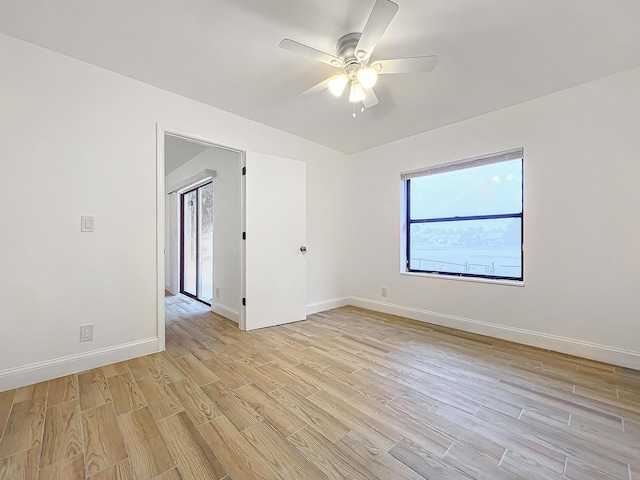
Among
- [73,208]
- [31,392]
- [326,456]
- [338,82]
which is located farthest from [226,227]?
[326,456]

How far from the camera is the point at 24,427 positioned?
4.99 feet

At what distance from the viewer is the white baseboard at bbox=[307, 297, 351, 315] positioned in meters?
3.92

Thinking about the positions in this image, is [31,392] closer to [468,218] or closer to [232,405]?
[232,405]

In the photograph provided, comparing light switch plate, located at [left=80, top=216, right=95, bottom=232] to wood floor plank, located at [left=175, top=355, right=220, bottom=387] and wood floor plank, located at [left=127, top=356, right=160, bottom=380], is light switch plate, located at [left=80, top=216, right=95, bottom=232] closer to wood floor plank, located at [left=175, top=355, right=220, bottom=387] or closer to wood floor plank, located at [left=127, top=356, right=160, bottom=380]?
wood floor plank, located at [left=127, top=356, right=160, bottom=380]

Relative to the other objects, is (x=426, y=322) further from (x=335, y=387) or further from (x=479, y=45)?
(x=479, y=45)

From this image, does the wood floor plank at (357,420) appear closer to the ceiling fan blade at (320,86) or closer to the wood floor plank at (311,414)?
the wood floor plank at (311,414)

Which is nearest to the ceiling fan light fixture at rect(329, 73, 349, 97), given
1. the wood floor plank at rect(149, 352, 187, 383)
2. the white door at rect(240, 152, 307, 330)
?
the white door at rect(240, 152, 307, 330)

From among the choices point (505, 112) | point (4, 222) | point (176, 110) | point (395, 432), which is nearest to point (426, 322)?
point (395, 432)

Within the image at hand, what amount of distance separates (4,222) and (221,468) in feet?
7.48

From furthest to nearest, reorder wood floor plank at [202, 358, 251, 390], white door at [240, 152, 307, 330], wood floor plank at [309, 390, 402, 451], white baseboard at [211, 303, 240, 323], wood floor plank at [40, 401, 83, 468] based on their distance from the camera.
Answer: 1. white baseboard at [211, 303, 240, 323]
2. white door at [240, 152, 307, 330]
3. wood floor plank at [202, 358, 251, 390]
4. wood floor plank at [309, 390, 402, 451]
5. wood floor plank at [40, 401, 83, 468]

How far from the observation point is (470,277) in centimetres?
320

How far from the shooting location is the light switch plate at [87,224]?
2217mm

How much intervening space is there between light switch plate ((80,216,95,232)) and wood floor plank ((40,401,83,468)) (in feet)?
4.24

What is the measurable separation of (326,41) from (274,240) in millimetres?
2157
